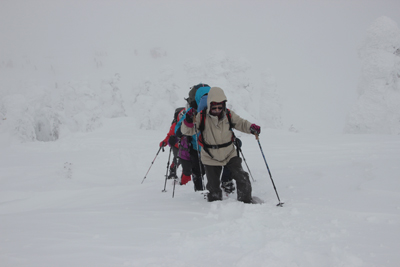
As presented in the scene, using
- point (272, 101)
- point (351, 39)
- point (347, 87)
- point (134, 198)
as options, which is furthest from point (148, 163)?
point (351, 39)

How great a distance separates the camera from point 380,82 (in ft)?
60.5

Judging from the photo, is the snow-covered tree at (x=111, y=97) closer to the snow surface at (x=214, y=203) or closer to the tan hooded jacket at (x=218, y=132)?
the snow surface at (x=214, y=203)

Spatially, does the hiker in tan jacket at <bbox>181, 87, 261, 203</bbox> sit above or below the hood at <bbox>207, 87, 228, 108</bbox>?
below

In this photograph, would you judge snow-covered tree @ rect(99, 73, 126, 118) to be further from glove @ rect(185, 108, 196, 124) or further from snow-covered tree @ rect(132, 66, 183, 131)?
glove @ rect(185, 108, 196, 124)

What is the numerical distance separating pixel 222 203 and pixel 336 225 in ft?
5.46

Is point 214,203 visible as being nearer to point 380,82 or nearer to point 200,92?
point 200,92

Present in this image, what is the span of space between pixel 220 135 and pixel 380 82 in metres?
19.8

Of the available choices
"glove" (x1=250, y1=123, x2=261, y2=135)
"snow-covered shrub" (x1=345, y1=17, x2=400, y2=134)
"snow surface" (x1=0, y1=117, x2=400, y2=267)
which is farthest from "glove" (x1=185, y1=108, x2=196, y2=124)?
"snow-covered shrub" (x1=345, y1=17, x2=400, y2=134)

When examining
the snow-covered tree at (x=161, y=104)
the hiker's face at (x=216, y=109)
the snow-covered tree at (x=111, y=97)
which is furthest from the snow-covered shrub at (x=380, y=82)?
the snow-covered tree at (x=111, y=97)

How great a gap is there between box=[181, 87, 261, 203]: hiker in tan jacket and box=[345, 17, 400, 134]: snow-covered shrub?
734 inches

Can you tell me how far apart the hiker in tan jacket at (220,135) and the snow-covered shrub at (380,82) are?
18.6 meters

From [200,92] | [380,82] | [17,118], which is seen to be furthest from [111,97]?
[200,92]

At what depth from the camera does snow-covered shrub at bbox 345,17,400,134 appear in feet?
58.2

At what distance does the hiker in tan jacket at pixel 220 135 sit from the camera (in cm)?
411
